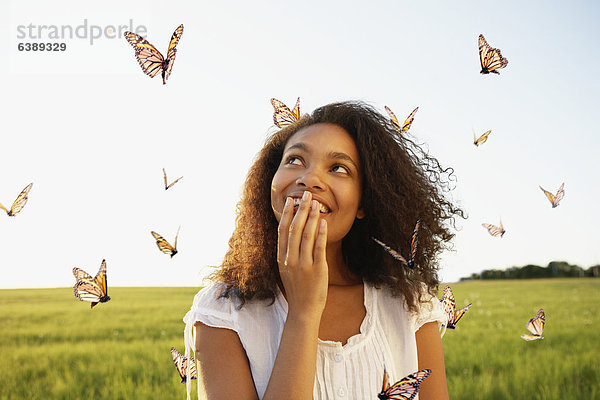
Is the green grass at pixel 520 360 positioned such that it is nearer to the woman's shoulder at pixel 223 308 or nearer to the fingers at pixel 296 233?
the woman's shoulder at pixel 223 308

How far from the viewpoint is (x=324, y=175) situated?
2502mm

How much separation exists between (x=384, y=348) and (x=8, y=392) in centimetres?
552

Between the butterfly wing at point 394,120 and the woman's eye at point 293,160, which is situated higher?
the butterfly wing at point 394,120

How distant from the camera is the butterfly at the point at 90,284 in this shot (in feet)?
11.3

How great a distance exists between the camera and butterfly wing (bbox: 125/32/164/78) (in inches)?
145

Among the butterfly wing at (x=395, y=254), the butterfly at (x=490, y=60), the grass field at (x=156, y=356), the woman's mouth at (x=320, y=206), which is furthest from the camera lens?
the grass field at (x=156, y=356)

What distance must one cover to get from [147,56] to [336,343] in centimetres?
247

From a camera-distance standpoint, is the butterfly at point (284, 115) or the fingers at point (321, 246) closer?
the fingers at point (321, 246)

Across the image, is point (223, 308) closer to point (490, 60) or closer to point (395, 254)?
point (395, 254)

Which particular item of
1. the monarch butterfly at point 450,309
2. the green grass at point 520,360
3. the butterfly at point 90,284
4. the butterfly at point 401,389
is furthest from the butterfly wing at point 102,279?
the green grass at point 520,360

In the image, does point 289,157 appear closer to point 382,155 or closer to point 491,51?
point 382,155

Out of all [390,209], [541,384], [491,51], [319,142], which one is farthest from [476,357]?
[319,142]

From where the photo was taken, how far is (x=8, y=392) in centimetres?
621

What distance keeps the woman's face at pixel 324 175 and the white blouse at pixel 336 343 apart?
0.48 metres
